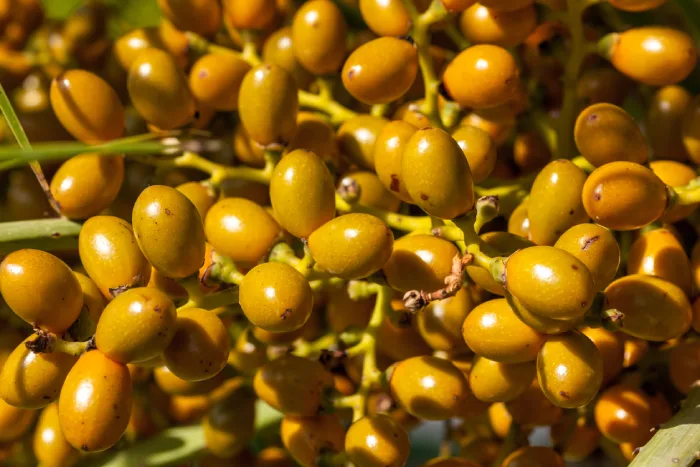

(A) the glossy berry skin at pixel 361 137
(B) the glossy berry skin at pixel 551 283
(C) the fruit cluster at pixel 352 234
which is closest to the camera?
(B) the glossy berry skin at pixel 551 283

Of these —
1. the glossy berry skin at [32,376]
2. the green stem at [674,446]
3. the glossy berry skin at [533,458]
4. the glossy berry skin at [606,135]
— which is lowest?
the glossy berry skin at [533,458]

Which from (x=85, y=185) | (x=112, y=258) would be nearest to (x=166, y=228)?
(x=112, y=258)

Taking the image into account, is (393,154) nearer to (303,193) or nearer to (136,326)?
(303,193)

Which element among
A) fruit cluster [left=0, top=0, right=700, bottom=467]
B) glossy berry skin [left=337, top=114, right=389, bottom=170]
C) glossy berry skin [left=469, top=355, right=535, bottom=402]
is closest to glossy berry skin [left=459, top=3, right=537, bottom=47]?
fruit cluster [left=0, top=0, right=700, bottom=467]

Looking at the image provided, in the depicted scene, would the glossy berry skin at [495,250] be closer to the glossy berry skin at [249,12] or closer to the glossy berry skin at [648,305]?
the glossy berry skin at [648,305]

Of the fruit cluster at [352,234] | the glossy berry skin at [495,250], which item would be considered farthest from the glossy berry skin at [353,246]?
the glossy berry skin at [495,250]

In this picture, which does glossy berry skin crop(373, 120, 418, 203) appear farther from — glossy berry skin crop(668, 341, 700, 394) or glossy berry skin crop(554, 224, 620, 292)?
glossy berry skin crop(668, 341, 700, 394)

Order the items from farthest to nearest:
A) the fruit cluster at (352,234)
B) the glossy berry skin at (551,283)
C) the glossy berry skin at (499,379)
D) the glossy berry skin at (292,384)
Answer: the glossy berry skin at (292,384) → the glossy berry skin at (499,379) → the fruit cluster at (352,234) → the glossy berry skin at (551,283)
